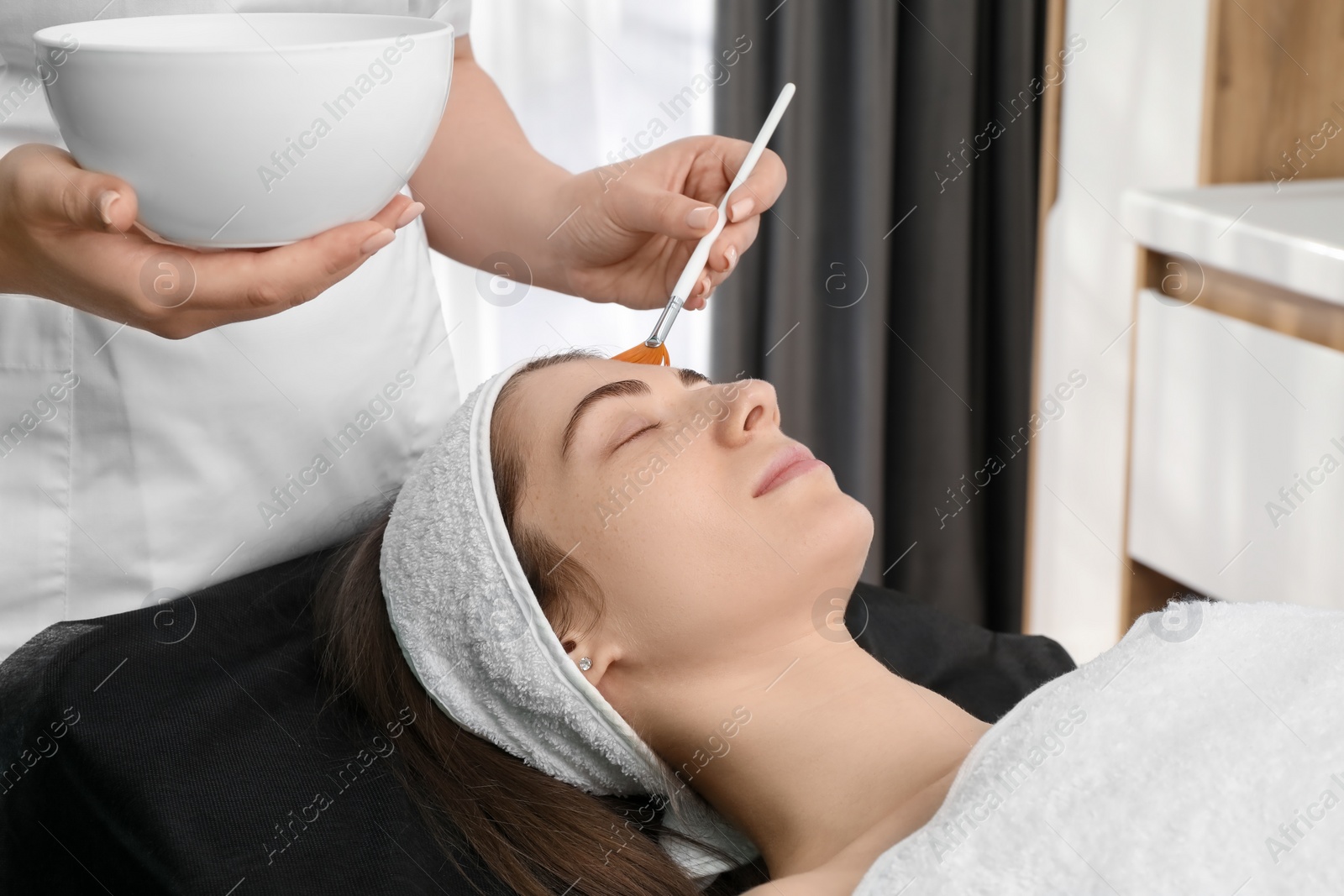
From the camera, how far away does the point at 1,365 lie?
1.11 metres

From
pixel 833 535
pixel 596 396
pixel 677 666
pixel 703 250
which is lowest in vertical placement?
pixel 677 666

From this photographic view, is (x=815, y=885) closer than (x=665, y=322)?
Yes

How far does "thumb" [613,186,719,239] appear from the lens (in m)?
1.14

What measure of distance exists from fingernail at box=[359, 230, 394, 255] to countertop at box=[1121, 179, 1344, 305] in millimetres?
1199

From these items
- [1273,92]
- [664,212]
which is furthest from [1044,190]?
[664,212]

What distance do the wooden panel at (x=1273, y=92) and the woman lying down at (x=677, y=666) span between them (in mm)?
1184

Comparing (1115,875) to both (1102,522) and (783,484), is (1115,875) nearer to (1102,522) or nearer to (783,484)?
(783,484)

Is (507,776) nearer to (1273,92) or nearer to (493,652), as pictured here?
(493,652)

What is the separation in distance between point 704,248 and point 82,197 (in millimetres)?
577

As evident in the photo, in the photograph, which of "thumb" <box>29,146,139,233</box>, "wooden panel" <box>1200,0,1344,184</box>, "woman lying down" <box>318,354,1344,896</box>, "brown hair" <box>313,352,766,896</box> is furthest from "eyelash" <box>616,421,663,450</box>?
"wooden panel" <box>1200,0,1344,184</box>

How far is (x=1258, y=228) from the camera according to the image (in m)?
1.56

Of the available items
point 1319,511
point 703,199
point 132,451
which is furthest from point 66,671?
point 1319,511

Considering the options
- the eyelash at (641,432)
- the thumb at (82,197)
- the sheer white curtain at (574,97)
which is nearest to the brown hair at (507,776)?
the eyelash at (641,432)

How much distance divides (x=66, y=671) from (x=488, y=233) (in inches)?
26.3
